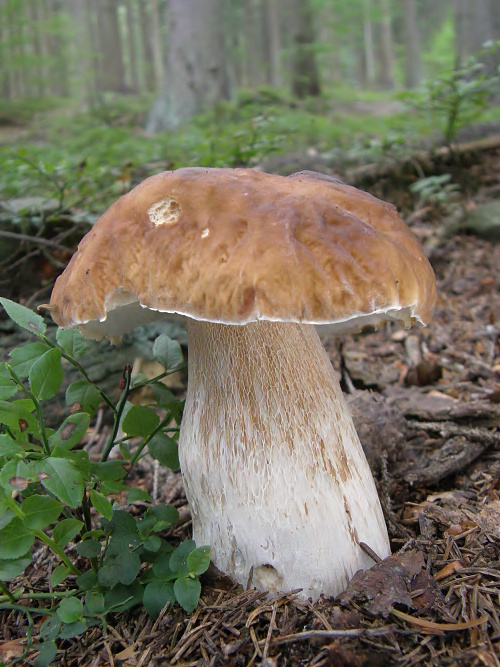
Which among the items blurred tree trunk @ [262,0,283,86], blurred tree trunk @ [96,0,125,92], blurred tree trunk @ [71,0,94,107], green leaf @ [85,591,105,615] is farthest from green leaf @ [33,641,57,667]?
blurred tree trunk @ [262,0,283,86]

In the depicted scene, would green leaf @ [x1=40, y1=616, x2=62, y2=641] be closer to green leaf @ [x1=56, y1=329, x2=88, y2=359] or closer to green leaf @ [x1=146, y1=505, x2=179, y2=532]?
green leaf @ [x1=146, y1=505, x2=179, y2=532]

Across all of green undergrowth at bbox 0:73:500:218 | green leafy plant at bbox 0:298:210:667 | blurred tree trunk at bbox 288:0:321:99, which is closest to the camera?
green leafy plant at bbox 0:298:210:667

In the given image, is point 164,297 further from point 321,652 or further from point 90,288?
point 321,652

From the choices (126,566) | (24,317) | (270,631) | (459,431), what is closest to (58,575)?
(126,566)

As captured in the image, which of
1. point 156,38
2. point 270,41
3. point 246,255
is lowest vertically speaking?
point 246,255

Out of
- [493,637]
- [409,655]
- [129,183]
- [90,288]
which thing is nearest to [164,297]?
[90,288]

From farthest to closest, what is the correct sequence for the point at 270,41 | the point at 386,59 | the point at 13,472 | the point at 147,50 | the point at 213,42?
the point at 386,59, the point at 147,50, the point at 270,41, the point at 213,42, the point at 13,472

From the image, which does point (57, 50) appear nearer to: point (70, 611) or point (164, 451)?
point (164, 451)
